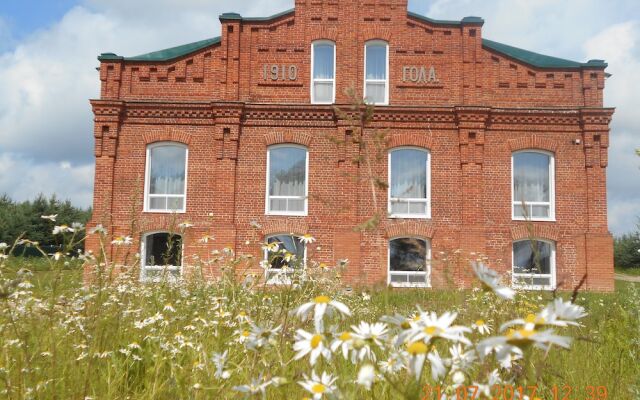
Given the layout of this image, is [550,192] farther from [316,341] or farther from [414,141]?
[316,341]

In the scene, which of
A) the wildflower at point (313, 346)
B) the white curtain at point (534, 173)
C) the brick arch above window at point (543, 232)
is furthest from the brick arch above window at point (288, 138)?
the wildflower at point (313, 346)

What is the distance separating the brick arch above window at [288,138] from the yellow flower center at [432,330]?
14.2m

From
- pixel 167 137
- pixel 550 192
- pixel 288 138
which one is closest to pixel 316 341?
pixel 288 138

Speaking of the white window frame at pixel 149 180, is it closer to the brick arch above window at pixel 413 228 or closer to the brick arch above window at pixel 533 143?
the brick arch above window at pixel 413 228

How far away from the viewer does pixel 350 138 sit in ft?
48.6

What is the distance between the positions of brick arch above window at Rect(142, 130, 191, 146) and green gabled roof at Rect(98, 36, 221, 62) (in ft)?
7.60

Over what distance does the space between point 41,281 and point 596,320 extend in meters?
6.56

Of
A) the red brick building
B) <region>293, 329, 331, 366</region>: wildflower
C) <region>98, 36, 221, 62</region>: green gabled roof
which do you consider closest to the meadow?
<region>293, 329, 331, 366</region>: wildflower

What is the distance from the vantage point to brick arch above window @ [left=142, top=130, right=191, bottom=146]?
50.4ft

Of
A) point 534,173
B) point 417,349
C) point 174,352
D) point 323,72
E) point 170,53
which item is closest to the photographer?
point 417,349

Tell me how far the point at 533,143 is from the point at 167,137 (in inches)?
442

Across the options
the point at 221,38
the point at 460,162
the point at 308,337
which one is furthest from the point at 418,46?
the point at 308,337

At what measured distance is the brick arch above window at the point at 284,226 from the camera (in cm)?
1498

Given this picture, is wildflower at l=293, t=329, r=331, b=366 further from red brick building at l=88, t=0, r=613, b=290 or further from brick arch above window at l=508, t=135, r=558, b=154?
brick arch above window at l=508, t=135, r=558, b=154
